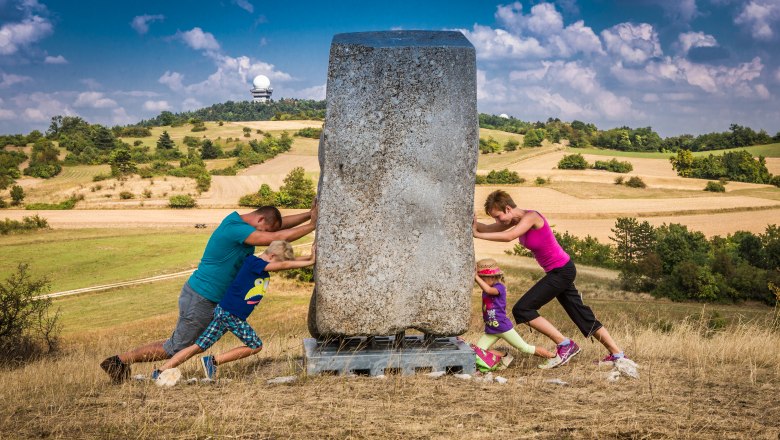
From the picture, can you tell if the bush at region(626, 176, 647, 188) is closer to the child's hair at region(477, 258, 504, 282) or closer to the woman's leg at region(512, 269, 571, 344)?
the woman's leg at region(512, 269, 571, 344)

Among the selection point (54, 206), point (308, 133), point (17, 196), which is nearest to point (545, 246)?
point (54, 206)

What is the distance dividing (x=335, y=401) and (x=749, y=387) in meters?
4.19

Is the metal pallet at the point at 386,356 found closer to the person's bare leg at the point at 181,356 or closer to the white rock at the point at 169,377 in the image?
the person's bare leg at the point at 181,356

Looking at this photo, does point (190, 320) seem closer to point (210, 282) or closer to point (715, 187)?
point (210, 282)

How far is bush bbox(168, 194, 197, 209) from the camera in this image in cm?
6400

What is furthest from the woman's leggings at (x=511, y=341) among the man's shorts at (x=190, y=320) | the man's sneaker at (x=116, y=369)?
the man's sneaker at (x=116, y=369)

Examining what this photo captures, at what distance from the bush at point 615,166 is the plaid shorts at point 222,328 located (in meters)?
71.1

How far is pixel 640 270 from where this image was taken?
1287 inches

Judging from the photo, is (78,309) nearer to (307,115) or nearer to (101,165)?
(101,165)

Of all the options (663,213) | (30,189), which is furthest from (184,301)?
(30,189)

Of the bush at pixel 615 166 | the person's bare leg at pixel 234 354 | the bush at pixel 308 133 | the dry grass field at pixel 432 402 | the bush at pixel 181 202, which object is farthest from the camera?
the bush at pixel 308 133

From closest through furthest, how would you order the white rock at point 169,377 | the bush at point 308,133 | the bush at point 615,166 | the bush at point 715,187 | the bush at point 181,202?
the white rock at point 169,377 < the bush at point 715,187 < the bush at point 181,202 < the bush at point 615,166 < the bush at point 308,133

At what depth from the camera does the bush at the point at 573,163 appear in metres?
76.2

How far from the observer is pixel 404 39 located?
7.52 meters
